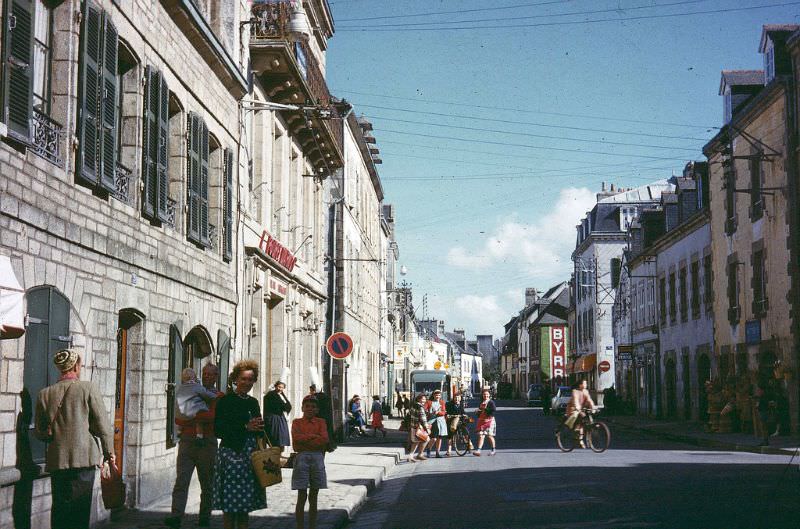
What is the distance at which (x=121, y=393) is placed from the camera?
13.1 meters

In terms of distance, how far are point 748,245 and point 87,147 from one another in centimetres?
2663

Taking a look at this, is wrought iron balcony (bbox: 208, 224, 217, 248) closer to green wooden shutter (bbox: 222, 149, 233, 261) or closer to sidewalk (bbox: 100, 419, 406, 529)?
green wooden shutter (bbox: 222, 149, 233, 261)

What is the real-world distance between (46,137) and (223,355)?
7954mm

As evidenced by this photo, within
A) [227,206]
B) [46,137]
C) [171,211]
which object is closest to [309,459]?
[46,137]

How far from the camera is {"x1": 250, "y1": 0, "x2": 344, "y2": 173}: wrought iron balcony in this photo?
67.6 ft

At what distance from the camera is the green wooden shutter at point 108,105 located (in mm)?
11422

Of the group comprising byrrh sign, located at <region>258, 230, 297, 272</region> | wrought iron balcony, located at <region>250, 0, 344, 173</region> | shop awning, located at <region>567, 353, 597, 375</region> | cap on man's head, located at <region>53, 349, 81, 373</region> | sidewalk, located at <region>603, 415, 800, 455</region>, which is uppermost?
wrought iron balcony, located at <region>250, 0, 344, 173</region>

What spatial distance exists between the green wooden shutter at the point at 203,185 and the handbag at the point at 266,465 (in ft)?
24.6

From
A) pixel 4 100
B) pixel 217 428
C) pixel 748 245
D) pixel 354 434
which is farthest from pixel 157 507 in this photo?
pixel 748 245

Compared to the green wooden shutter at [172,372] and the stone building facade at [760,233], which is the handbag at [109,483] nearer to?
the green wooden shutter at [172,372]

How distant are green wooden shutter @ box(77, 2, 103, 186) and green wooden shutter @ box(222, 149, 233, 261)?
21.3 ft

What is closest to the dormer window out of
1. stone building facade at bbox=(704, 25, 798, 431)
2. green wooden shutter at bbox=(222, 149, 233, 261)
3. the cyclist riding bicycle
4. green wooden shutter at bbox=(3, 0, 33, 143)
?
stone building facade at bbox=(704, 25, 798, 431)

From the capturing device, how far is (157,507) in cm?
1325

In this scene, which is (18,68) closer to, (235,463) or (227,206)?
(235,463)
